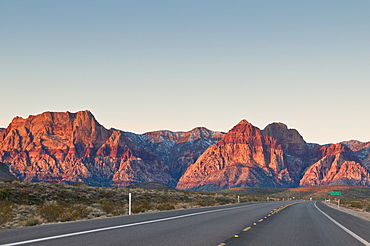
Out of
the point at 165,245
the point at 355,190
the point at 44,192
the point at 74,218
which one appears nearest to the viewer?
the point at 165,245

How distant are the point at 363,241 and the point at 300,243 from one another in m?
2.30

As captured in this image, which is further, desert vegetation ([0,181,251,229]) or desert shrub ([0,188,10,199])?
desert shrub ([0,188,10,199])

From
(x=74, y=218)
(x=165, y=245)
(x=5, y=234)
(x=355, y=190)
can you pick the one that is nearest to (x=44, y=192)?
(x=74, y=218)

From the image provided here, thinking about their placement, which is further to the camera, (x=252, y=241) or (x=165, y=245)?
(x=252, y=241)

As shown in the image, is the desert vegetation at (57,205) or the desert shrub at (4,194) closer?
the desert vegetation at (57,205)

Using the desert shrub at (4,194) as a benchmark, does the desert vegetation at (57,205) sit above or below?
below

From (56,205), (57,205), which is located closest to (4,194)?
(56,205)

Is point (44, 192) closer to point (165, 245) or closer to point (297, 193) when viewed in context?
point (165, 245)

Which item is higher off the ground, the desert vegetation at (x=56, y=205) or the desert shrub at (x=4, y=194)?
the desert shrub at (x=4, y=194)

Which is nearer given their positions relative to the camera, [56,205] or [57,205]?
[57,205]

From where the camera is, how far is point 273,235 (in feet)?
46.6

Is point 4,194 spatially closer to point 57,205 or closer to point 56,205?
point 56,205

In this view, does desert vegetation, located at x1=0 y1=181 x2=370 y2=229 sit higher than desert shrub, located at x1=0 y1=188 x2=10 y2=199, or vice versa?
desert shrub, located at x1=0 y1=188 x2=10 y2=199

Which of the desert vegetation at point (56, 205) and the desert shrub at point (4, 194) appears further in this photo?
the desert shrub at point (4, 194)
